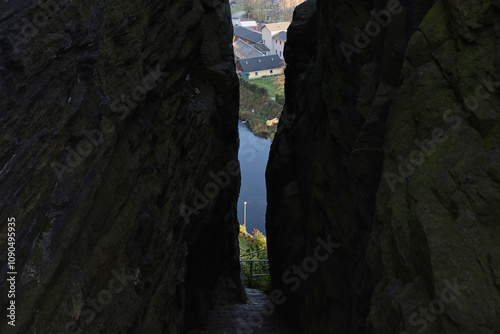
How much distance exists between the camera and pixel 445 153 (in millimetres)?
4840

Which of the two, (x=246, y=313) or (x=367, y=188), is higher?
(x=367, y=188)

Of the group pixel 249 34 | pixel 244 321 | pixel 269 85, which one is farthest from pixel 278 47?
pixel 244 321

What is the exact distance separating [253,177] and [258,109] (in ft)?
32.0

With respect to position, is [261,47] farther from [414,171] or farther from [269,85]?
[414,171]

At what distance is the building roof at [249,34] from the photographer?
2415 inches

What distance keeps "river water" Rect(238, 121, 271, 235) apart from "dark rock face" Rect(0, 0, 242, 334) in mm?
20789

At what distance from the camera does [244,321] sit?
571 inches

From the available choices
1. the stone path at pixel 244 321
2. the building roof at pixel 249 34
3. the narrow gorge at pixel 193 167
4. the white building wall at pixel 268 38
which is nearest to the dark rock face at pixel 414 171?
the narrow gorge at pixel 193 167

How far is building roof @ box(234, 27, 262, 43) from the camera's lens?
6134 centimetres

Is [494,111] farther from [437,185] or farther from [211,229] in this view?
[211,229]

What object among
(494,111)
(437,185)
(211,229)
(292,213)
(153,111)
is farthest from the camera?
(211,229)

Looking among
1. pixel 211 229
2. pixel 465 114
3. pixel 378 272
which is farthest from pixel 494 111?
pixel 211 229

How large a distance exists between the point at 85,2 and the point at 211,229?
1076 cm

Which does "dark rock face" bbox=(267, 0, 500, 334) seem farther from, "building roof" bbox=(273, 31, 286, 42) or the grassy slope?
"building roof" bbox=(273, 31, 286, 42)
